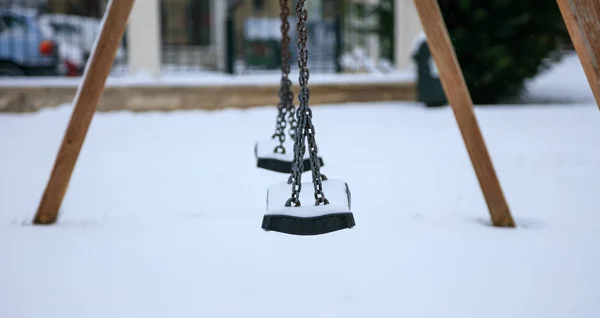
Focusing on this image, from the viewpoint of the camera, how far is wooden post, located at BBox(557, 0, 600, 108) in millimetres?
1908

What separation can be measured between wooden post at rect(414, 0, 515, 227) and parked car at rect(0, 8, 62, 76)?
21.5ft

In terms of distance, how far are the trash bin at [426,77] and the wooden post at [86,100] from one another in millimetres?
4974

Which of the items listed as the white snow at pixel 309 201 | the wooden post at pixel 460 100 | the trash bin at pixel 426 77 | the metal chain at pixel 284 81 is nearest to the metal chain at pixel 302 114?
the white snow at pixel 309 201

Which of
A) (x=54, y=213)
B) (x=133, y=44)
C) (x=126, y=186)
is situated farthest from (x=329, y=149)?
(x=133, y=44)

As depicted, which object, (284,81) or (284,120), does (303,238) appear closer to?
(284,120)

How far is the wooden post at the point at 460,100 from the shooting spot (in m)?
2.75

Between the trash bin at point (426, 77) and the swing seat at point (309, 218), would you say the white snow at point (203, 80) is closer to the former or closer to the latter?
the trash bin at point (426, 77)

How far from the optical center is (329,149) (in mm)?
5227

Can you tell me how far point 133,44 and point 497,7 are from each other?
4202mm

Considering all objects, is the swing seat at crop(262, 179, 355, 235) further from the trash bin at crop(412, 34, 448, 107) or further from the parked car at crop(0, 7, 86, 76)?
the parked car at crop(0, 7, 86, 76)

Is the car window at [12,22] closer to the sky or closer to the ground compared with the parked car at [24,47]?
closer to the sky

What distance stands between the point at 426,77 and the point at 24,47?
479 centimetres

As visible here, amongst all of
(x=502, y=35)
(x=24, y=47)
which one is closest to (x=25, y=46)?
(x=24, y=47)

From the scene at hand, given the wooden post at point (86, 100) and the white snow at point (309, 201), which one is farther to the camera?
the wooden post at point (86, 100)
